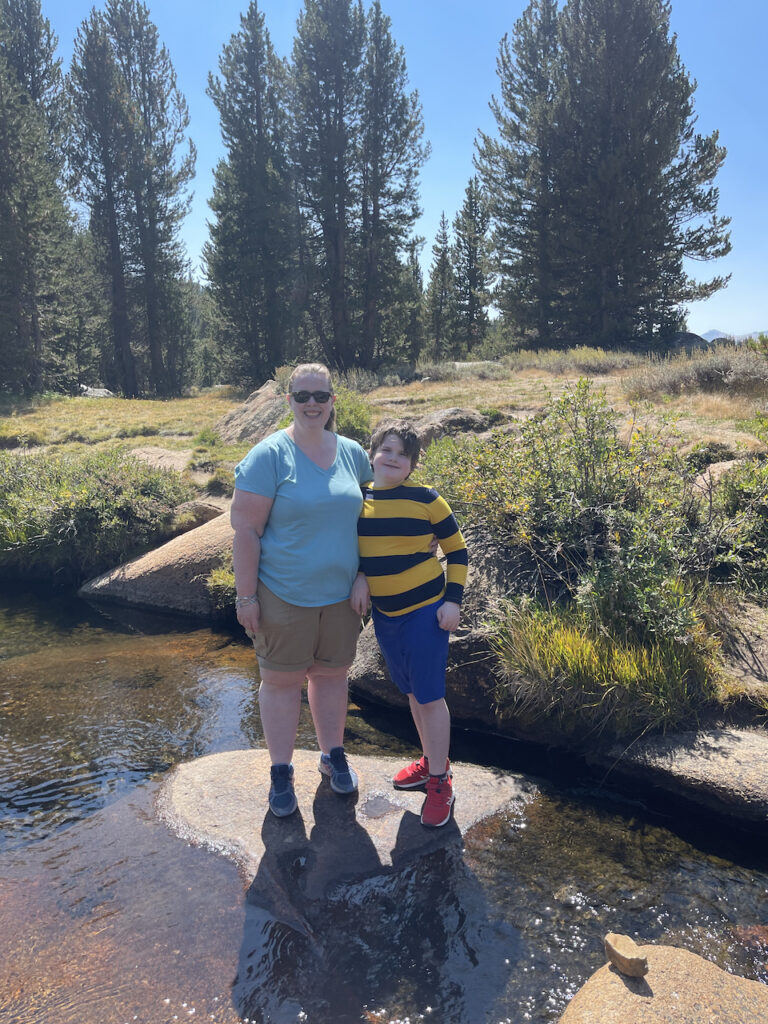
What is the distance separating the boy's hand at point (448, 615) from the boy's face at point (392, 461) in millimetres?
611

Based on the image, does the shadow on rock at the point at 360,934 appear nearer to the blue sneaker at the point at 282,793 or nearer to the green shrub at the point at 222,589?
the blue sneaker at the point at 282,793

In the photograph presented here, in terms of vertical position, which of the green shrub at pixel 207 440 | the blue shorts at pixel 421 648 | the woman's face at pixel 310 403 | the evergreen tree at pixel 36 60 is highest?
the evergreen tree at pixel 36 60

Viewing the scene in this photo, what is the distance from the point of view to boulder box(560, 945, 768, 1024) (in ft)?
6.75

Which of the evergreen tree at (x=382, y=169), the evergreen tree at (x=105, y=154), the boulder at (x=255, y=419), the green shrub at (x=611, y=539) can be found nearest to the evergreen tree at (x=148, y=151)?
the evergreen tree at (x=105, y=154)

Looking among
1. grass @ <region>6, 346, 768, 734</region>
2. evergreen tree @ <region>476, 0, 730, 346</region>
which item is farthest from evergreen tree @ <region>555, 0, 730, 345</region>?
grass @ <region>6, 346, 768, 734</region>

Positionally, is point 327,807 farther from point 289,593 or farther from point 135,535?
point 135,535

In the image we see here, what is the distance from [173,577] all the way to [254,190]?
21.4 meters

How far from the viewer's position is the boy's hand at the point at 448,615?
3.00 m

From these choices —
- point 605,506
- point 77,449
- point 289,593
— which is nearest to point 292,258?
point 77,449

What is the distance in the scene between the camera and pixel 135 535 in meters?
8.12

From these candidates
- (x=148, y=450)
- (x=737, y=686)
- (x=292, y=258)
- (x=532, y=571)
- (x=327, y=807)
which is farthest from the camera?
(x=292, y=258)

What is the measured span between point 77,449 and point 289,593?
35.8 ft

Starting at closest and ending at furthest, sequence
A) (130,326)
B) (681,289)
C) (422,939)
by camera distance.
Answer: (422,939)
(681,289)
(130,326)

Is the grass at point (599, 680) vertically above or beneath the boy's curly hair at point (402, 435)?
beneath
